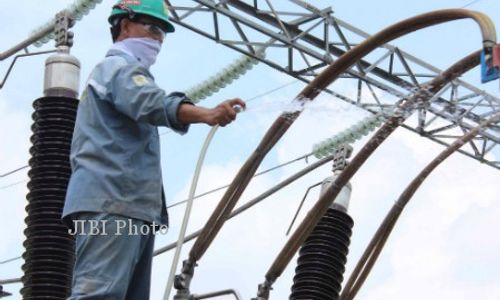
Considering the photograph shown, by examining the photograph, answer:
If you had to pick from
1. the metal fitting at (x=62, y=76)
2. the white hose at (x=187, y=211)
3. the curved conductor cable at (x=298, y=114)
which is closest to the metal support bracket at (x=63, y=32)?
the metal fitting at (x=62, y=76)

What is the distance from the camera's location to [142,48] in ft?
21.6

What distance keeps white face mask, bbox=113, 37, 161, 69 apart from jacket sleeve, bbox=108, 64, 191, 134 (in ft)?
0.96

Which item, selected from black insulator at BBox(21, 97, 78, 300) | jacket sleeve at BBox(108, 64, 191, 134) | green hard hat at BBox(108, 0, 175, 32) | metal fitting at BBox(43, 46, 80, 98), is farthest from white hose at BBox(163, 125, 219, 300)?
→ metal fitting at BBox(43, 46, 80, 98)

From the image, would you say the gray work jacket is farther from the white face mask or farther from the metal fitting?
the metal fitting

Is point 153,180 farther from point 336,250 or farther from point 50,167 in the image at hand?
point 336,250

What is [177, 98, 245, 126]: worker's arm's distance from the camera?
603 cm

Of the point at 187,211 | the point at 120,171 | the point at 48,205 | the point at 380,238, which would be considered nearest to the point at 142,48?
the point at 120,171

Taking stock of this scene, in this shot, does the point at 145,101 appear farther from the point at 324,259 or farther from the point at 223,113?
the point at 324,259

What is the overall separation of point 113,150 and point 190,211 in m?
0.47

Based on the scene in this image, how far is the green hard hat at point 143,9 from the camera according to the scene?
661 centimetres

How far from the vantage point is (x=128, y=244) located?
20.3 feet

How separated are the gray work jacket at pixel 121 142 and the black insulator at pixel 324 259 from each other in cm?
343

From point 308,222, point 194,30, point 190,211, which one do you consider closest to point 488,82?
point 190,211

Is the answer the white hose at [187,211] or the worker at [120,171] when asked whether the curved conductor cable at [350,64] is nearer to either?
the white hose at [187,211]
